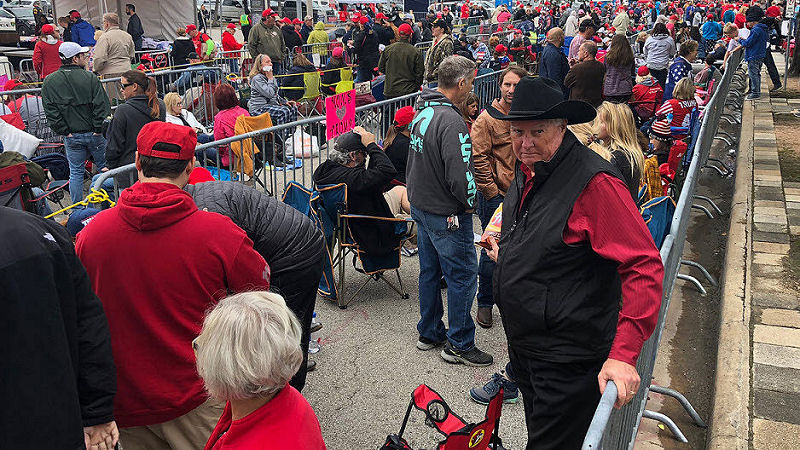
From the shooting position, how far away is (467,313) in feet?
15.8

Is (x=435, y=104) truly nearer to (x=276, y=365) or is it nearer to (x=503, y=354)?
(x=503, y=354)

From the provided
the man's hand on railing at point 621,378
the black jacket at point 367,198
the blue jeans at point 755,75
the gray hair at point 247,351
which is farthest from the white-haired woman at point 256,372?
the blue jeans at point 755,75

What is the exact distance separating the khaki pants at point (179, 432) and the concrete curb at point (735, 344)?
284 centimetres

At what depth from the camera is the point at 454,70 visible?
457 centimetres

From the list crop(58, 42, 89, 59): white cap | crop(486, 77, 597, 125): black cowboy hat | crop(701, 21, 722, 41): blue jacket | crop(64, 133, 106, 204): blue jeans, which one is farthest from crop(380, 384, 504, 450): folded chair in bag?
crop(701, 21, 722, 41): blue jacket

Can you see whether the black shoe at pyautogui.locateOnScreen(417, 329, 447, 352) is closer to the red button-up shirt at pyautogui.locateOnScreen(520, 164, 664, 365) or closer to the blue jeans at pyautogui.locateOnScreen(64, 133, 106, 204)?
the red button-up shirt at pyautogui.locateOnScreen(520, 164, 664, 365)

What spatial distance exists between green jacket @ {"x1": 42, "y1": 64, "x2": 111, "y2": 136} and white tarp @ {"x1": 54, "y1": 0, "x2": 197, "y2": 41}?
12111 millimetres

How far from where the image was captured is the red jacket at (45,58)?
1238 centimetres

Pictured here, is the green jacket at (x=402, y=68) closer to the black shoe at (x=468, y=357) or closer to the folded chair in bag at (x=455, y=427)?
the black shoe at (x=468, y=357)

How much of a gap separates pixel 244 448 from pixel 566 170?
1.52 m

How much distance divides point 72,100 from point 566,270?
277 inches

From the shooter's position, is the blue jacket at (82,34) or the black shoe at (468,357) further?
the blue jacket at (82,34)

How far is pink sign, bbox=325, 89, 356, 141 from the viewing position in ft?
23.6

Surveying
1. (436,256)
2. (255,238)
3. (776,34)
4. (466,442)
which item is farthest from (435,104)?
(776,34)
